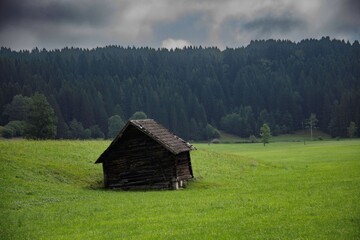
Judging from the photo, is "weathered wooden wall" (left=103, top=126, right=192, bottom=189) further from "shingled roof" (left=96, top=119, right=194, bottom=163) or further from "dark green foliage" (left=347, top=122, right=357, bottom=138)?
"dark green foliage" (left=347, top=122, right=357, bottom=138)

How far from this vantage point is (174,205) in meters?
31.5

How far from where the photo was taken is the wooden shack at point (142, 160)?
4381 centimetres

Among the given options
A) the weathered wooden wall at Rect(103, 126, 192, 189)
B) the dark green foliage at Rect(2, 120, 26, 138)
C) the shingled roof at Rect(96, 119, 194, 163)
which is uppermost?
the dark green foliage at Rect(2, 120, 26, 138)

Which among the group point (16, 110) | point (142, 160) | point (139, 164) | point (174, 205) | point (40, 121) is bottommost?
point (174, 205)

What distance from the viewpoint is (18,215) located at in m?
28.2

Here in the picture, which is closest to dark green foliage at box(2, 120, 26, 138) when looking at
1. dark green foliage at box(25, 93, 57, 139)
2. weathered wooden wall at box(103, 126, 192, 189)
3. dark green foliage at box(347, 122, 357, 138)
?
dark green foliage at box(25, 93, 57, 139)

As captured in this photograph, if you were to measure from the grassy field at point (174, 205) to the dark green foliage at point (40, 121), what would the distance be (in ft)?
141

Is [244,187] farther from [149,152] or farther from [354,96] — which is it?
[354,96]

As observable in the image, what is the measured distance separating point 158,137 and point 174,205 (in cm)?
1331

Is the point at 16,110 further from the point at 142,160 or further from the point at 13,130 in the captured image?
the point at 142,160

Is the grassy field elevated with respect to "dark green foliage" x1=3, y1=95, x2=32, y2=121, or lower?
lower

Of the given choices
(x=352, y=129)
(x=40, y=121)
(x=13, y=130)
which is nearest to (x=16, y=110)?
(x=13, y=130)

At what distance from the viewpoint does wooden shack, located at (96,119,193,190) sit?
43.8 meters

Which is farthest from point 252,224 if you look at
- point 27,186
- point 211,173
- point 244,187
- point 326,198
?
point 211,173
